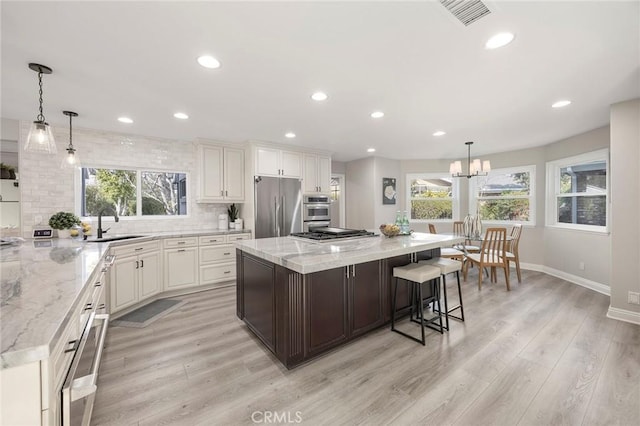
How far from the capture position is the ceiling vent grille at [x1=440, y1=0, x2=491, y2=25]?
1.46 m

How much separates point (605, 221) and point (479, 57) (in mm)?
3853

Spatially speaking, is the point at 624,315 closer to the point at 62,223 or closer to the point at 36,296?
the point at 36,296

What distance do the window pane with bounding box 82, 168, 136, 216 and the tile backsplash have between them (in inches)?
4.7

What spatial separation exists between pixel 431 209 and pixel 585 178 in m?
2.77

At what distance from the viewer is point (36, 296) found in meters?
1.11

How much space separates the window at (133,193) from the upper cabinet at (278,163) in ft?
4.45

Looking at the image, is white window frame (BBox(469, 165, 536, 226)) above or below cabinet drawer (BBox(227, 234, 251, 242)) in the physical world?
above

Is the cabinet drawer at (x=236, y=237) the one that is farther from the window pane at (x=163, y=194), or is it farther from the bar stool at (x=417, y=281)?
the bar stool at (x=417, y=281)

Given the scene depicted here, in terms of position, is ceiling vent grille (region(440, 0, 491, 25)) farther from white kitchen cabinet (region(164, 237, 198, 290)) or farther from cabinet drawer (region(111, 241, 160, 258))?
white kitchen cabinet (region(164, 237, 198, 290))

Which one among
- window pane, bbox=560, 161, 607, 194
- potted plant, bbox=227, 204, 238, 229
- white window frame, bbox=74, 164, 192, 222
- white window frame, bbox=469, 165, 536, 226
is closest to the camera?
white window frame, bbox=74, 164, 192, 222

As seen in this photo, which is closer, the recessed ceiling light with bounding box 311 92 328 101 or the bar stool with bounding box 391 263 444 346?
the bar stool with bounding box 391 263 444 346

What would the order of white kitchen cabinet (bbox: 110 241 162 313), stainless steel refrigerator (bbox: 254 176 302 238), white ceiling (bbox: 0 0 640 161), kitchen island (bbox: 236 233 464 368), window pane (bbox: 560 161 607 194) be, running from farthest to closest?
stainless steel refrigerator (bbox: 254 176 302 238)
window pane (bbox: 560 161 607 194)
white kitchen cabinet (bbox: 110 241 162 313)
kitchen island (bbox: 236 233 464 368)
white ceiling (bbox: 0 0 640 161)

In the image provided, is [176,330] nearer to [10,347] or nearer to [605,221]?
[10,347]

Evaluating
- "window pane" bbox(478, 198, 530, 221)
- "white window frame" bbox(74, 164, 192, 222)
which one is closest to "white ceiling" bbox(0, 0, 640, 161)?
"white window frame" bbox(74, 164, 192, 222)
